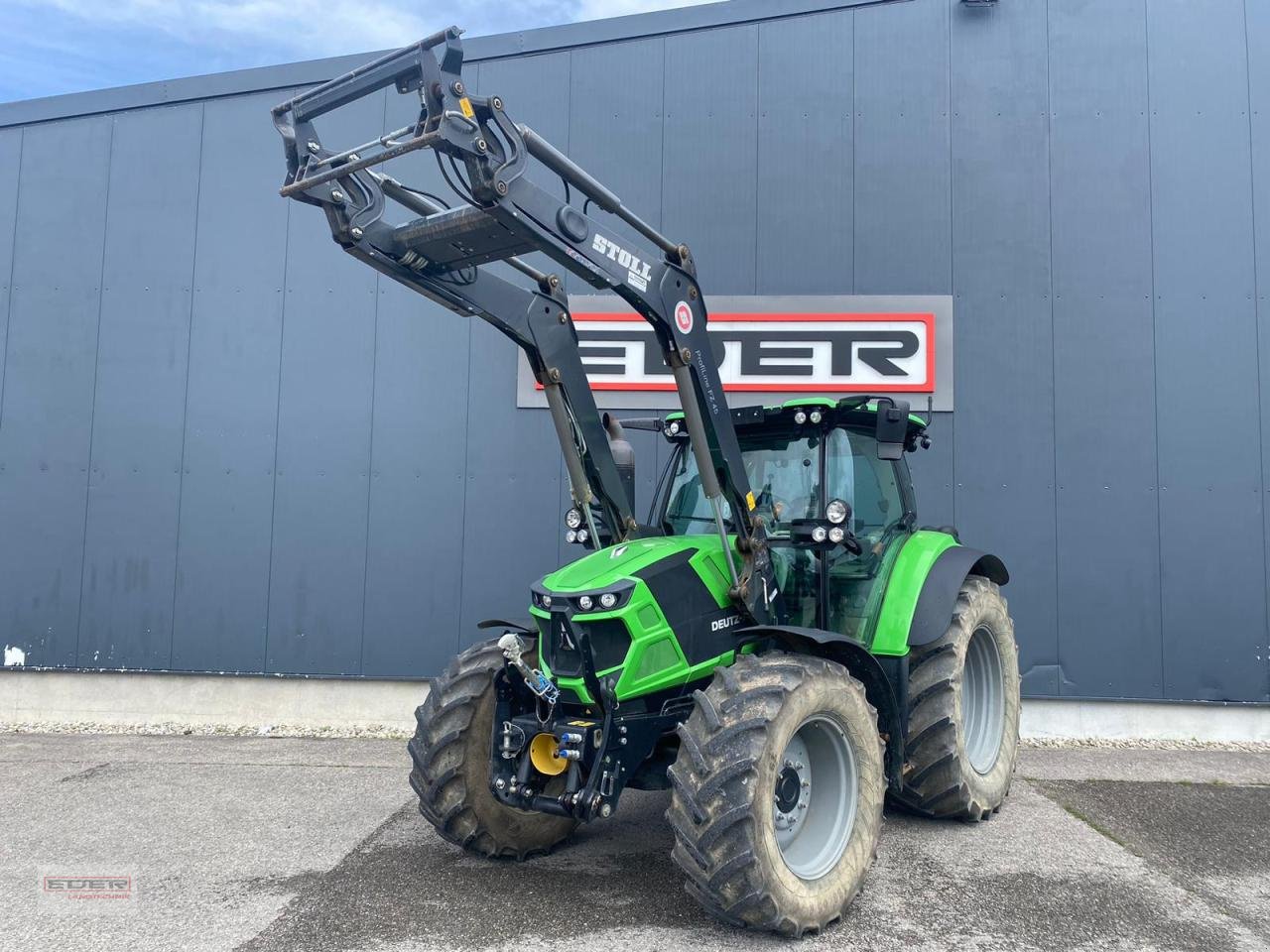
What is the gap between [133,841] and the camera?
16.1ft

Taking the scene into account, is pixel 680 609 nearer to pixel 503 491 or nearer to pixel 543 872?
pixel 543 872

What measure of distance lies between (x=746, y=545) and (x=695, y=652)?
604mm

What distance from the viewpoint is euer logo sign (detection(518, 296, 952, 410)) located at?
25.3 ft

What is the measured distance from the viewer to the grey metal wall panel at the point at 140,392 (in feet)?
26.1

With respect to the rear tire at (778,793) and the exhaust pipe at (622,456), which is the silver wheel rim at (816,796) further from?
the exhaust pipe at (622,456)

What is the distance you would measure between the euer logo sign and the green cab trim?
9.10ft

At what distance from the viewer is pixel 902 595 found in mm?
4832

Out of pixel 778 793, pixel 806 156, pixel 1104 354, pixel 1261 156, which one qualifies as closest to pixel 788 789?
pixel 778 793

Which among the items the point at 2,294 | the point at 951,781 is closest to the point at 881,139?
the point at 951,781

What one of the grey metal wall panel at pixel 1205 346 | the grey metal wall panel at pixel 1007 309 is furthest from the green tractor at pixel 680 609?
the grey metal wall panel at pixel 1205 346

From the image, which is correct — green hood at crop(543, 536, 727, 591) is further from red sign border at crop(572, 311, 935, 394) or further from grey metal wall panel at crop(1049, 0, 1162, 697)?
grey metal wall panel at crop(1049, 0, 1162, 697)

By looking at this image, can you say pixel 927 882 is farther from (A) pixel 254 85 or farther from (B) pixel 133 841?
(A) pixel 254 85

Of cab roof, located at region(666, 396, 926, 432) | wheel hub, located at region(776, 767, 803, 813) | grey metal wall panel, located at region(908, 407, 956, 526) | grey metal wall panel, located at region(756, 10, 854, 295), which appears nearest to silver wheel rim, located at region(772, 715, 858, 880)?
wheel hub, located at region(776, 767, 803, 813)

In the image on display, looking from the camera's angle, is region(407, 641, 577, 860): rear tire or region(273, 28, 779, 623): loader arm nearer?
region(273, 28, 779, 623): loader arm
